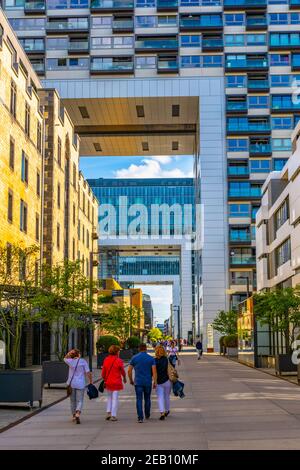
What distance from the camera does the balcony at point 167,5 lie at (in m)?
85.9

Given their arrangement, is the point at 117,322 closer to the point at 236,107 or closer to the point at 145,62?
the point at 236,107

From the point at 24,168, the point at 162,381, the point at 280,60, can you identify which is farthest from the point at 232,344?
the point at 162,381

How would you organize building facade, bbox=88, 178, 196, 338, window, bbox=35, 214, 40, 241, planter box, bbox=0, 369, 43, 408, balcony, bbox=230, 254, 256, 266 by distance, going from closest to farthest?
planter box, bbox=0, 369, 43, 408 → window, bbox=35, 214, 40, 241 → balcony, bbox=230, 254, 256, 266 → building facade, bbox=88, 178, 196, 338

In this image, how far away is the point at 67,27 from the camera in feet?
283

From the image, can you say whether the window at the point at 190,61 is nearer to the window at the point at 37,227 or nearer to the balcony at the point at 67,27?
the balcony at the point at 67,27

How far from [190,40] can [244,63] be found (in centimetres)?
745

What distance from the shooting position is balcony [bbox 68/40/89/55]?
284 feet

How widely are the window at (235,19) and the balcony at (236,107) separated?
9696 millimetres

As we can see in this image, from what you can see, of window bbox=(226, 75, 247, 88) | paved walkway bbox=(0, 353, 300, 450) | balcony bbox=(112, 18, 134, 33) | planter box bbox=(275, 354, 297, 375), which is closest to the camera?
paved walkway bbox=(0, 353, 300, 450)

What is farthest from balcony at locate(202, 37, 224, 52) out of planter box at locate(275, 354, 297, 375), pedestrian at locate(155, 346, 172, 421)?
pedestrian at locate(155, 346, 172, 421)

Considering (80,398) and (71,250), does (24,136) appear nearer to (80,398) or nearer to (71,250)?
(71,250)

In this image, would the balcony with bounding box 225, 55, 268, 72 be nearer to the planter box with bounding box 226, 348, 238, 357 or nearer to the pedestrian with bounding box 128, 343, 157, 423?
the planter box with bounding box 226, 348, 238, 357

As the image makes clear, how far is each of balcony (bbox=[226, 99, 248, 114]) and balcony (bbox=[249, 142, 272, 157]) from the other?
4511 mm
